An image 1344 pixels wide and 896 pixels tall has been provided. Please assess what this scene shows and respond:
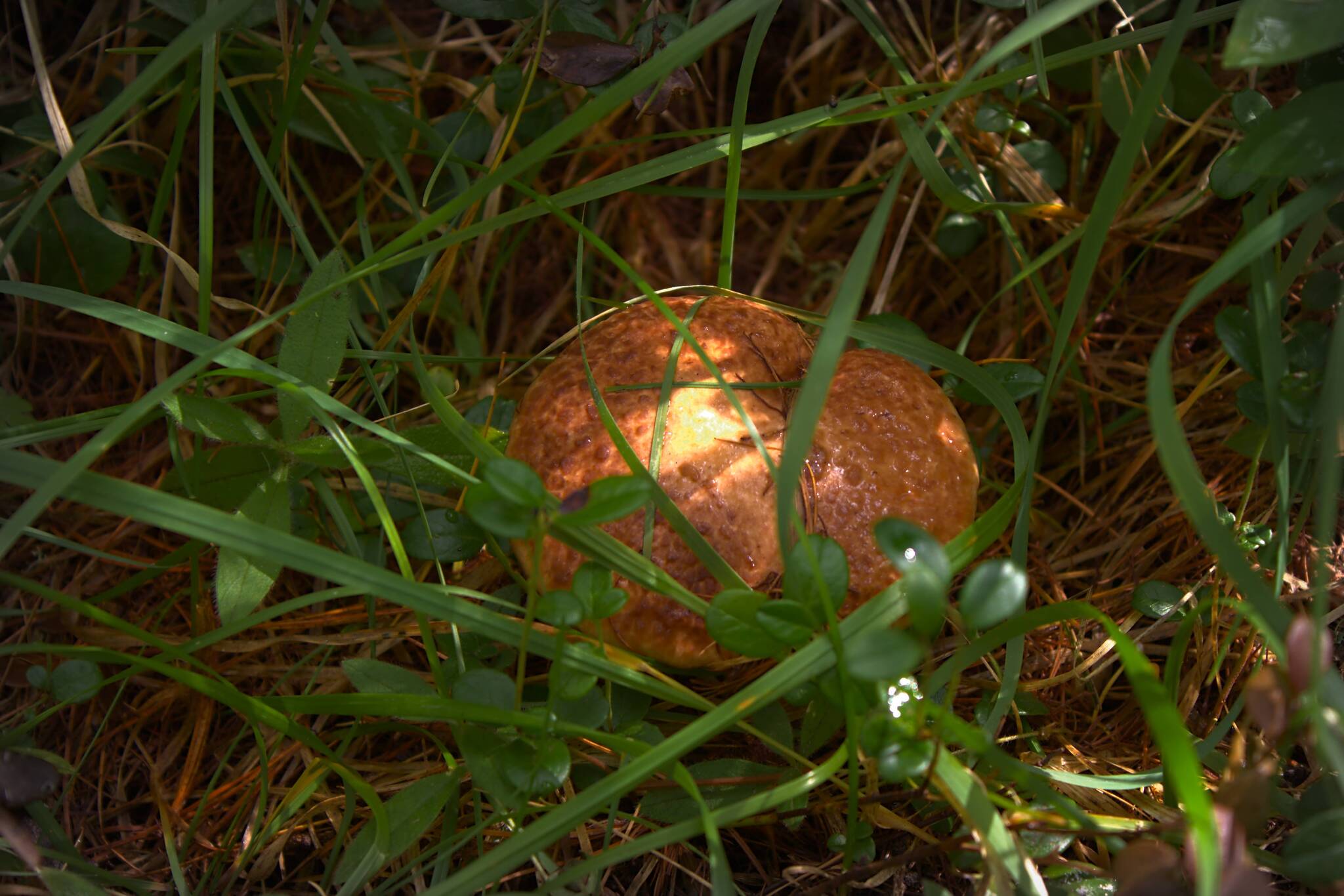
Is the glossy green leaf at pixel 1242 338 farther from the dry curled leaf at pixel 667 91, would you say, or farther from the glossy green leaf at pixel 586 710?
the glossy green leaf at pixel 586 710

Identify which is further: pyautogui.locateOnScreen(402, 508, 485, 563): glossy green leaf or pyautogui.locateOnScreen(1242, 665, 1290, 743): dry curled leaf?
pyautogui.locateOnScreen(402, 508, 485, 563): glossy green leaf

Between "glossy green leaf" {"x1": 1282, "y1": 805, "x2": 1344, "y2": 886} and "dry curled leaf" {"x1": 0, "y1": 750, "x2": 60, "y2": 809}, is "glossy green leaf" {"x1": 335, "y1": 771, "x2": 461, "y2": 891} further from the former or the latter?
"glossy green leaf" {"x1": 1282, "y1": 805, "x2": 1344, "y2": 886}

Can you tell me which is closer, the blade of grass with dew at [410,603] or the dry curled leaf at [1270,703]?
the dry curled leaf at [1270,703]

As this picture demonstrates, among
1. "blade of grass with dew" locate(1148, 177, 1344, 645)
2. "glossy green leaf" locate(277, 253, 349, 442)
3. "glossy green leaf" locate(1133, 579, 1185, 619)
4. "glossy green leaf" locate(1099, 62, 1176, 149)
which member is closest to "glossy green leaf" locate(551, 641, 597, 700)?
"glossy green leaf" locate(277, 253, 349, 442)

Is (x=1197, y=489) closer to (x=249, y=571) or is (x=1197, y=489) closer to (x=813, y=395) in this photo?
(x=813, y=395)

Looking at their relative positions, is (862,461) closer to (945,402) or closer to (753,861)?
(945,402)

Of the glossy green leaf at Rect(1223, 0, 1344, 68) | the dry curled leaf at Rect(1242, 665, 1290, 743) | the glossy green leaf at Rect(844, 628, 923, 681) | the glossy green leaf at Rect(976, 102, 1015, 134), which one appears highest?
the glossy green leaf at Rect(1223, 0, 1344, 68)

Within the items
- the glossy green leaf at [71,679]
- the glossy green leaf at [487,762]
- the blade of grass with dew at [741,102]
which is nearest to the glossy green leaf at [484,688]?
the glossy green leaf at [487,762]
